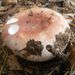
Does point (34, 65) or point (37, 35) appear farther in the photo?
point (34, 65)

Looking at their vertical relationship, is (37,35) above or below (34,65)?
above

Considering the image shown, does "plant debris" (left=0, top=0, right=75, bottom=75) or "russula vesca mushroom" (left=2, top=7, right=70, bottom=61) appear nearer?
"russula vesca mushroom" (left=2, top=7, right=70, bottom=61)

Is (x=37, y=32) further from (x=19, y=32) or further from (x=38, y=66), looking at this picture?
(x=38, y=66)

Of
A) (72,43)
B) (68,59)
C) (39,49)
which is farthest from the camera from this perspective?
(72,43)

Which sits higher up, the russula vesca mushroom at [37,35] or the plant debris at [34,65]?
the russula vesca mushroom at [37,35]

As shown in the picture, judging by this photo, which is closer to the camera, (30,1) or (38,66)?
(38,66)

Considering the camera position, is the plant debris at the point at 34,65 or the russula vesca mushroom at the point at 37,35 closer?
the russula vesca mushroom at the point at 37,35

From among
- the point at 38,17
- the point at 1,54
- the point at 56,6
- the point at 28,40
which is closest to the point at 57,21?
the point at 38,17

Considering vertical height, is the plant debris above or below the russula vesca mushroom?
below
